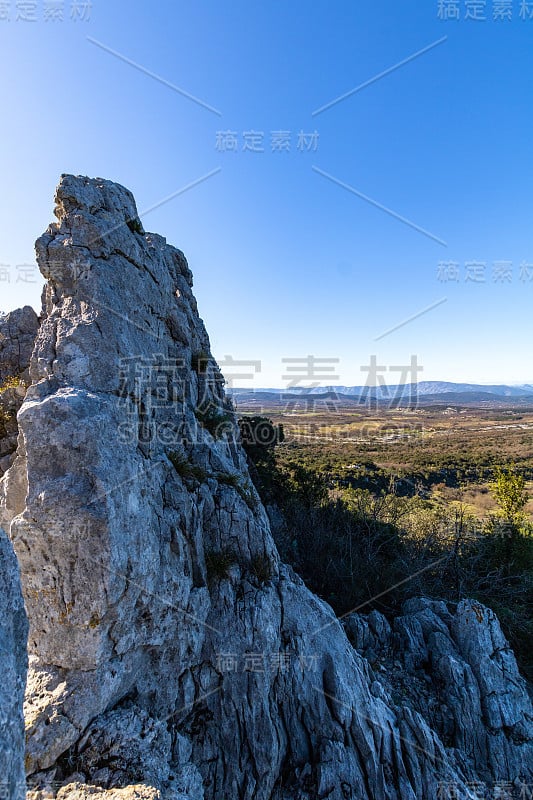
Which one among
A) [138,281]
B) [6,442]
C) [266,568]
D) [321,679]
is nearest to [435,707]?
[321,679]

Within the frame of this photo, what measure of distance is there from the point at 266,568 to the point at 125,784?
5.41 m

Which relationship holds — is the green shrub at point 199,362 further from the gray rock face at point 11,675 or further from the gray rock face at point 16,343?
the gray rock face at point 11,675

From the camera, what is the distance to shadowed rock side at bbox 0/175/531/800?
5859 millimetres

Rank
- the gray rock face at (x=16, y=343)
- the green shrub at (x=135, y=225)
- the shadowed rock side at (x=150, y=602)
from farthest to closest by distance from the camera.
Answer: the gray rock face at (x=16, y=343) < the green shrub at (x=135, y=225) < the shadowed rock side at (x=150, y=602)

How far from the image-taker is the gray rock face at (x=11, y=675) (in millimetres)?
3004

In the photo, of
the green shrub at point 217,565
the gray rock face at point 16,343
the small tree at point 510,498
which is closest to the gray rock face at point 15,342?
the gray rock face at point 16,343

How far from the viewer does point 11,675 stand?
10.9 feet

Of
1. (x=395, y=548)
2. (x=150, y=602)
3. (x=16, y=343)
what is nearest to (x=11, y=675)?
(x=150, y=602)

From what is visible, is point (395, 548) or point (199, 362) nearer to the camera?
point (199, 362)

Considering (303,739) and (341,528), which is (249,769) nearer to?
(303,739)

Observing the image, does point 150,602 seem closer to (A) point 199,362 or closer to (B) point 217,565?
(B) point 217,565

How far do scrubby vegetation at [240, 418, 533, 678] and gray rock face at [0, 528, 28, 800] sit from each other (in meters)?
16.1

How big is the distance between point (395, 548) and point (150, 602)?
19.0m

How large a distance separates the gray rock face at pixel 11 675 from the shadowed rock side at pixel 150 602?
244 cm
